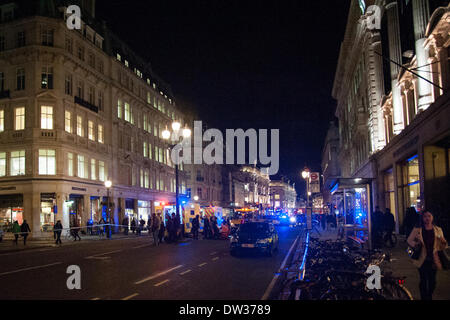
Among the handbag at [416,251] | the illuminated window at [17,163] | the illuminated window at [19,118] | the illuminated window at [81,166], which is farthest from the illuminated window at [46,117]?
the handbag at [416,251]

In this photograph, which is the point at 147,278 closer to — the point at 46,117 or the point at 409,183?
the point at 409,183

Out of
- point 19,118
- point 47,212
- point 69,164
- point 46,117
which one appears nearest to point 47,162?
point 69,164

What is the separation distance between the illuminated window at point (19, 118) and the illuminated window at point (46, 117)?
1.71 meters

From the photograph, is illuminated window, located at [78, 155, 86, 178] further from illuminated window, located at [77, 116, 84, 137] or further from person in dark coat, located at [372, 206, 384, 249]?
person in dark coat, located at [372, 206, 384, 249]

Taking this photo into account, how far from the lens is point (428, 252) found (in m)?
7.95

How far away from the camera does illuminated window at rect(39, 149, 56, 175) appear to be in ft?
128

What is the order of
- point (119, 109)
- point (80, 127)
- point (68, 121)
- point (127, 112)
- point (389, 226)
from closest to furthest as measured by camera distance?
point (389, 226)
point (68, 121)
point (80, 127)
point (119, 109)
point (127, 112)

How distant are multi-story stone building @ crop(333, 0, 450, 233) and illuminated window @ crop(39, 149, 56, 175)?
27.3 meters

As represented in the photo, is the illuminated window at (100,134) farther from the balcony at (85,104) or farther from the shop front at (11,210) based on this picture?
the shop front at (11,210)

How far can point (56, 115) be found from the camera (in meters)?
39.8

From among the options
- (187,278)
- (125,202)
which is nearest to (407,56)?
(187,278)

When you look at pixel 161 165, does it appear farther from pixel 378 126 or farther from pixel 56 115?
pixel 378 126

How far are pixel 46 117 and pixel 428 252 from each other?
3767 centimetres
